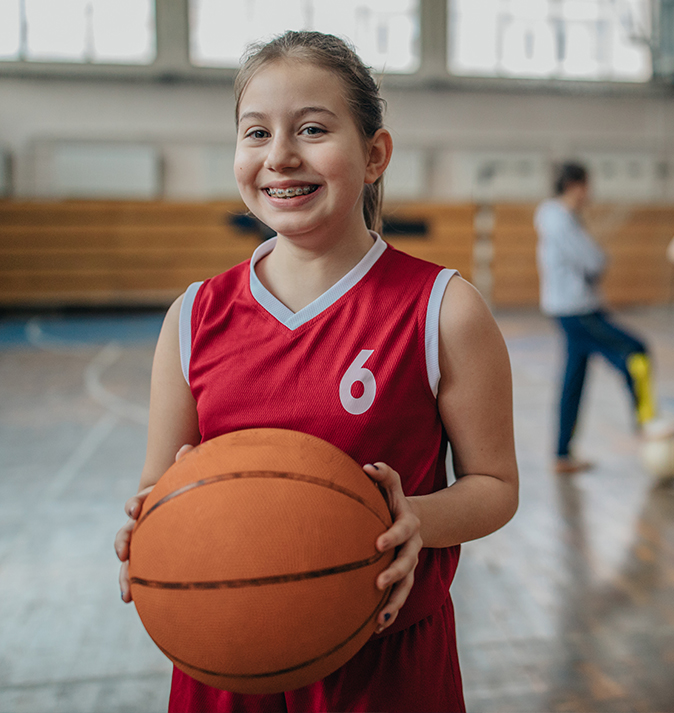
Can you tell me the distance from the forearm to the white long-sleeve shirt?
9.22 ft

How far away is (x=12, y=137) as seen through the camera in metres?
10.7

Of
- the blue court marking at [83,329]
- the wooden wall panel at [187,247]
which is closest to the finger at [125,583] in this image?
the blue court marking at [83,329]

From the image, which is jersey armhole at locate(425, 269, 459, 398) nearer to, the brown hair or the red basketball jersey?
the red basketball jersey

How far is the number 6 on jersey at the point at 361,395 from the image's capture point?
97cm

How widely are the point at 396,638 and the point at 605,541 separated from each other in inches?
88.2

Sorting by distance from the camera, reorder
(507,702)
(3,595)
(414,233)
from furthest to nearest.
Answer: (414,233) → (3,595) → (507,702)

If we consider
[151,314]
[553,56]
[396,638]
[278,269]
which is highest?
[553,56]

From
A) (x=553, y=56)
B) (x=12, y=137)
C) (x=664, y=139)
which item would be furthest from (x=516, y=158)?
(x=12, y=137)

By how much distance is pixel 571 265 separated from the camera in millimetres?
3686

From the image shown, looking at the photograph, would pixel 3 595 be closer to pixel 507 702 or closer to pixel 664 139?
pixel 507 702

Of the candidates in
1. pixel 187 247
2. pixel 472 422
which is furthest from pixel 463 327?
pixel 187 247

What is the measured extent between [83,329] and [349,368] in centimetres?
924

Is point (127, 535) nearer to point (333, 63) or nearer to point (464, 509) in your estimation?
point (464, 509)

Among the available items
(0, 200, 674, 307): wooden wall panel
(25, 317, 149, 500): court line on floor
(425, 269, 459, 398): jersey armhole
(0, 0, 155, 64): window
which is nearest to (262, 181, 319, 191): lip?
(425, 269, 459, 398): jersey armhole
